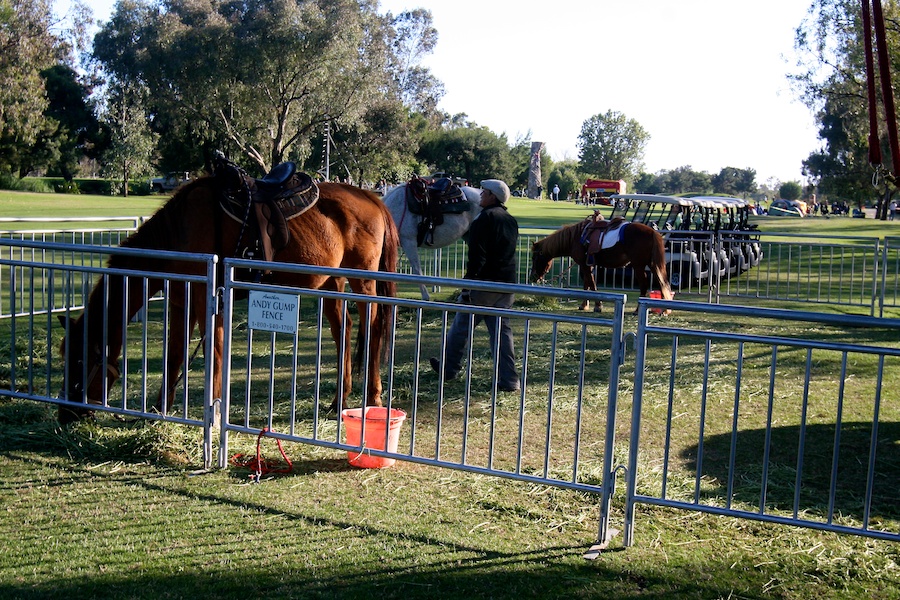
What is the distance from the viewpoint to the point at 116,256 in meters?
5.92

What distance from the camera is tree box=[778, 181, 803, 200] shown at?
367ft

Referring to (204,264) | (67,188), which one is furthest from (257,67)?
(204,264)

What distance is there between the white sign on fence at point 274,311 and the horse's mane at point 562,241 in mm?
9471

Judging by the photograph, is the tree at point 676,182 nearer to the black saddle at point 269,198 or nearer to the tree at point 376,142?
the tree at point 376,142

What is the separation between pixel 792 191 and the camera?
112 meters

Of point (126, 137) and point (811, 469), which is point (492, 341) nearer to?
point (811, 469)

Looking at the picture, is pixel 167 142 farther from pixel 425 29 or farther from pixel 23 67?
pixel 425 29

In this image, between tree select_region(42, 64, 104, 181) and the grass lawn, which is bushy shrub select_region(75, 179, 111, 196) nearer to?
tree select_region(42, 64, 104, 181)

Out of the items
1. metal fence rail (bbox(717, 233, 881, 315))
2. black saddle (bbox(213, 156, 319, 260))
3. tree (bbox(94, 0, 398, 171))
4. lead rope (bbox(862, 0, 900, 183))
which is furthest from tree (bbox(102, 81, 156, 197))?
lead rope (bbox(862, 0, 900, 183))

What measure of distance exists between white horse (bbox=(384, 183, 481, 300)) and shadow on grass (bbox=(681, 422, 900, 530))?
23.3ft

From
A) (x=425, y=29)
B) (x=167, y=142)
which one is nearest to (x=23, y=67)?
(x=167, y=142)

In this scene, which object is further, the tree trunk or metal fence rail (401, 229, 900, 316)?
the tree trunk

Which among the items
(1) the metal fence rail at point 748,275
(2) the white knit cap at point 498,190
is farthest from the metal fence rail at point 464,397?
(1) the metal fence rail at point 748,275

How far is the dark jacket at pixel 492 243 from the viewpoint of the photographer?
310 inches
